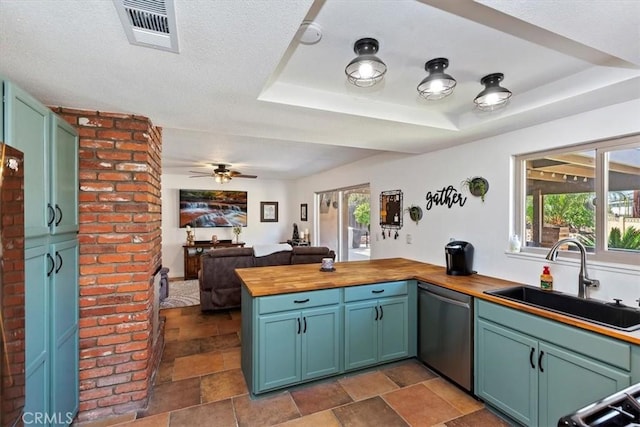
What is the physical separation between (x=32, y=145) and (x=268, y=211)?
5.94 metres

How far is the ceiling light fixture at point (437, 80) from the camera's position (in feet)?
5.37

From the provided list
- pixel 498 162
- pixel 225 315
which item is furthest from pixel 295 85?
pixel 225 315

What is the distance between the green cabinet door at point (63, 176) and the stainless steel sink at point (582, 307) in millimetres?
2860

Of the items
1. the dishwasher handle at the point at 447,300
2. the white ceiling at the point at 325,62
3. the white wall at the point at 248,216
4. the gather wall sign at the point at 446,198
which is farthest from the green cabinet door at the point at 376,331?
the white wall at the point at 248,216

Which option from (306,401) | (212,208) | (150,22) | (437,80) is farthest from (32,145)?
(212,208)

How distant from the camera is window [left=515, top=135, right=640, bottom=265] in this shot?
1956mm

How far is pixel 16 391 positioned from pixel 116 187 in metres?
1.32

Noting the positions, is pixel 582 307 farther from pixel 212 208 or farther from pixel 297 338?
pixel 212 208

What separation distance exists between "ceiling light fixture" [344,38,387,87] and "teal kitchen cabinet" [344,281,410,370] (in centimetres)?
166

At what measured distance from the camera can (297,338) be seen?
2.36 meters

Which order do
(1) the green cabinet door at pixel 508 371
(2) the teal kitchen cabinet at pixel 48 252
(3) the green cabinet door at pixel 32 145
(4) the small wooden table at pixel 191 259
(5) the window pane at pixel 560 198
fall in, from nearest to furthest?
(3) the green cabinet door at pixel 32 145
(2) the teal kitchen cabinet at pixel 48 252
(1) the green cabinet door at pixel 508 371
(5) the window pane at pixel 560 198
(4) the small wooden table at pixel 191 259

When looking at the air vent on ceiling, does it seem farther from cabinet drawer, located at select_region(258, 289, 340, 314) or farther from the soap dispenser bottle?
the soap dispenser bottle

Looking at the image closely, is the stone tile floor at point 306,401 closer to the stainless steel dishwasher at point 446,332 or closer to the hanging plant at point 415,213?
the stainless steel dishwasher at point 446,332

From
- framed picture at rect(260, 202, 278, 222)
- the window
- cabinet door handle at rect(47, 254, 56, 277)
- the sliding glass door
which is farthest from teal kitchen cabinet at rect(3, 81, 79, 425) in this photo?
framed picture at rect(260, 202, 278, 222)
